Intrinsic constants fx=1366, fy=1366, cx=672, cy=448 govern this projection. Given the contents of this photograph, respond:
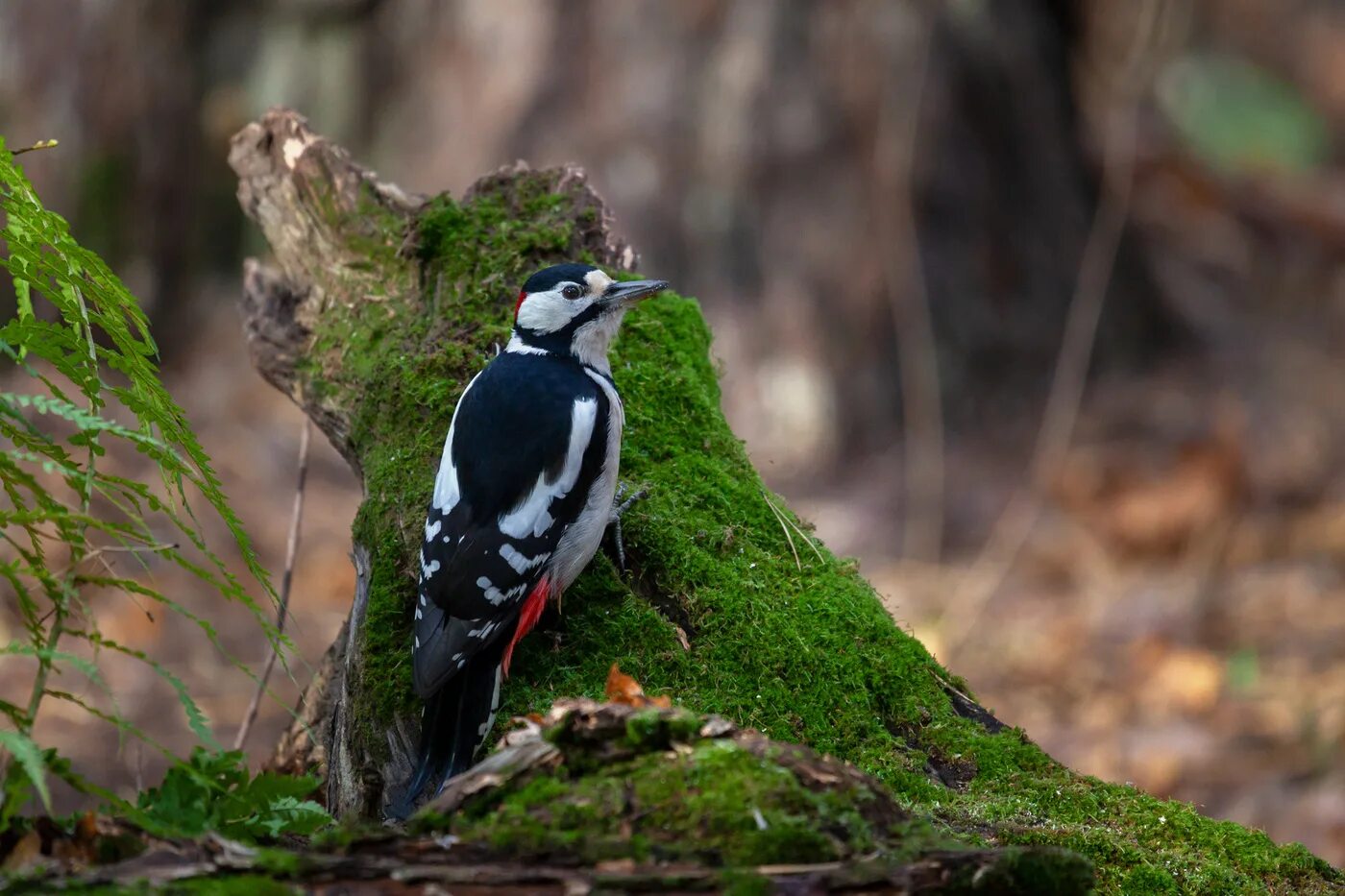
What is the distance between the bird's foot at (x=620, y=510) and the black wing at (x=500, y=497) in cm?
14

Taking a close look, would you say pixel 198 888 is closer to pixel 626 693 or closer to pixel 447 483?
pixel 626 693

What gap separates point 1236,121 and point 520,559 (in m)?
10.4

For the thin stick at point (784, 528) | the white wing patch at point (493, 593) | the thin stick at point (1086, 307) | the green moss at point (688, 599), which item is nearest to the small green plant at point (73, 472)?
the white wing patch at point (493, 593)

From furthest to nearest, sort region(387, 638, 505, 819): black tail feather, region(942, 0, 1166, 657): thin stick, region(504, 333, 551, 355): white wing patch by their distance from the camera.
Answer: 1. region(942, 0, 1166, 657): thin stick
2. region(504, 333, 551, 355): white wing patch
3. region(387, 638, 505, 819): black tail feather

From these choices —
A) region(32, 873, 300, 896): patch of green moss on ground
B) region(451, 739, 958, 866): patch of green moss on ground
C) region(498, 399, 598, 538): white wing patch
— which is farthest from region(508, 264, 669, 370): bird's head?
region(32, 873, 300, 896): patch of green moss on ground

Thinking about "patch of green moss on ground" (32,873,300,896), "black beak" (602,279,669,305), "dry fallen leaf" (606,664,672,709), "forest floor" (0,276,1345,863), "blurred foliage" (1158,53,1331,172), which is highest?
"blurred foliage" (1158,53,1331,172)

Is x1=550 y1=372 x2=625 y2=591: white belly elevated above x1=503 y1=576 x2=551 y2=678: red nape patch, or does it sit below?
above

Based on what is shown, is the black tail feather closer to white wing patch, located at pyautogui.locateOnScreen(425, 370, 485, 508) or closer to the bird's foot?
white wing patch, located at pyautogui.locateOnScreen(425, 370, 485, 508)

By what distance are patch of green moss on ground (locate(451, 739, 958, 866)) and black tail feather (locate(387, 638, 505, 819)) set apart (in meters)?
0.95

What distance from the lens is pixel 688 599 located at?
10.4 ft

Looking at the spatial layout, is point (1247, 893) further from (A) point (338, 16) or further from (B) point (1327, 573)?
(A) point (338, 16)

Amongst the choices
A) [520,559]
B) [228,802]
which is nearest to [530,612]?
[520,559]

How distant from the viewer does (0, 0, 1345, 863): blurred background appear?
783 centimetres

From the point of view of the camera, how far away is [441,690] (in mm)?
2943
